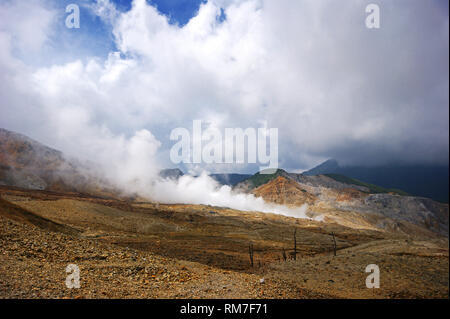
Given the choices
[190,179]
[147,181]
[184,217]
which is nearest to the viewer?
[184,217]

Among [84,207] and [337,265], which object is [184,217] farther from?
[337,265]

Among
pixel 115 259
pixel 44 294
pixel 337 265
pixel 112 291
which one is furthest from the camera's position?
pixel 337 265

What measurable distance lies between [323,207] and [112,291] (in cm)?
11615

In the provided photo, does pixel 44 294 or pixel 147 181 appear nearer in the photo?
pixel 44 294

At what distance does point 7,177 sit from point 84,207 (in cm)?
6208

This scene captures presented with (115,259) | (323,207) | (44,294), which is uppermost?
(44,294)

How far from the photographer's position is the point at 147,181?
12425cm

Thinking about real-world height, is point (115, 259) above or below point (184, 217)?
above

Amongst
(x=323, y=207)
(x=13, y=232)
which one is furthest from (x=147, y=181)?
(x=13, y=232)
